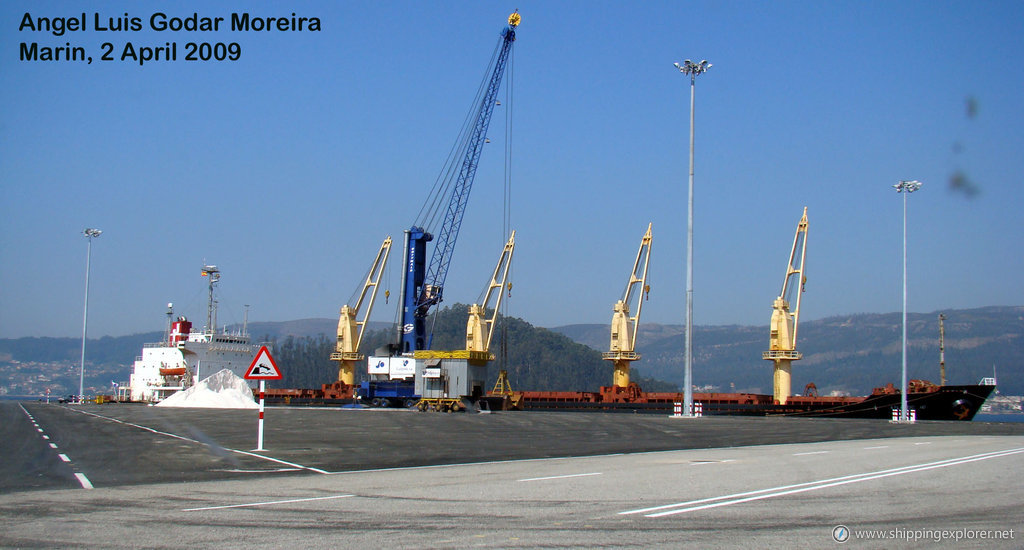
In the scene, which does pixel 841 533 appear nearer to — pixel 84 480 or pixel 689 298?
pixel 84 480

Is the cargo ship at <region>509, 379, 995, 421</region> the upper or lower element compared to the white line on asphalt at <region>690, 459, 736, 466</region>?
lower

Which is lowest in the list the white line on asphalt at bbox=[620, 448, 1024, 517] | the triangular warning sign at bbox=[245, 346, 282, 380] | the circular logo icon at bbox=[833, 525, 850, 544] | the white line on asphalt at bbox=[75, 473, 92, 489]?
the white line on asphalt at bbox=[75, 473, 92, 489]

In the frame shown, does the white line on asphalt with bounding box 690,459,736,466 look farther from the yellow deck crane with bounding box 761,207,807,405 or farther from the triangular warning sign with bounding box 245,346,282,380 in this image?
the yellow deck crane with bounding box 761,207,807,405

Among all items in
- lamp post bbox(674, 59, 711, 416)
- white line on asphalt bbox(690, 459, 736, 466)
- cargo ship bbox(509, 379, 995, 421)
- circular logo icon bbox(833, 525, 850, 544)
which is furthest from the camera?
cargo ship bbox(509, 379, 995, 421)

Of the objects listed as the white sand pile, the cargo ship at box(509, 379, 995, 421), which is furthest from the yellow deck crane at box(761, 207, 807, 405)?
the white sand pile

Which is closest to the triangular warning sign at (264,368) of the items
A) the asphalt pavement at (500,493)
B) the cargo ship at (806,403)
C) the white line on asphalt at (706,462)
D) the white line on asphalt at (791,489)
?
the asphalt pavement at (500,493)

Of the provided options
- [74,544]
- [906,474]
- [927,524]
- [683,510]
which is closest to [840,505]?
[927,524]

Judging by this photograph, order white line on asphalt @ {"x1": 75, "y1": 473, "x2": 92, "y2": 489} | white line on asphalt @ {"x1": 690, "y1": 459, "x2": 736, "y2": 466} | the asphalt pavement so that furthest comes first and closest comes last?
white line on asphalt @ {"x1": 690, "y1": 459, "x2": 736, "y2": 466} → white line on asphalt @ {"x1": 75, "y1": 473, "x2": 92, "y2": 489} → the asphalt pavement

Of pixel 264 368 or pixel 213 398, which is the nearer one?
pixel 264 368

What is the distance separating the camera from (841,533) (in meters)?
8.50

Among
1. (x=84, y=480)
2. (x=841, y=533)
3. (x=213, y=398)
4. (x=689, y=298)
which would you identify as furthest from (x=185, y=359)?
(x=841, y=533)

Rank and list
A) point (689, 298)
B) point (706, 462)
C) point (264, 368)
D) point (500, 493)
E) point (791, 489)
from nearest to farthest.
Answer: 1. point (500, 493)
2. point (791, 489)
3. point (706, 462)
4. point (264, 368)
5. point (689, 298)

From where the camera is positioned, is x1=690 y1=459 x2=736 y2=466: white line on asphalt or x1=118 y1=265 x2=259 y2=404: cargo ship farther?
x1=118 y1=265 x2=259 y2=404: cargo ship

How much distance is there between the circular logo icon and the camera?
→ 820 centimetres
